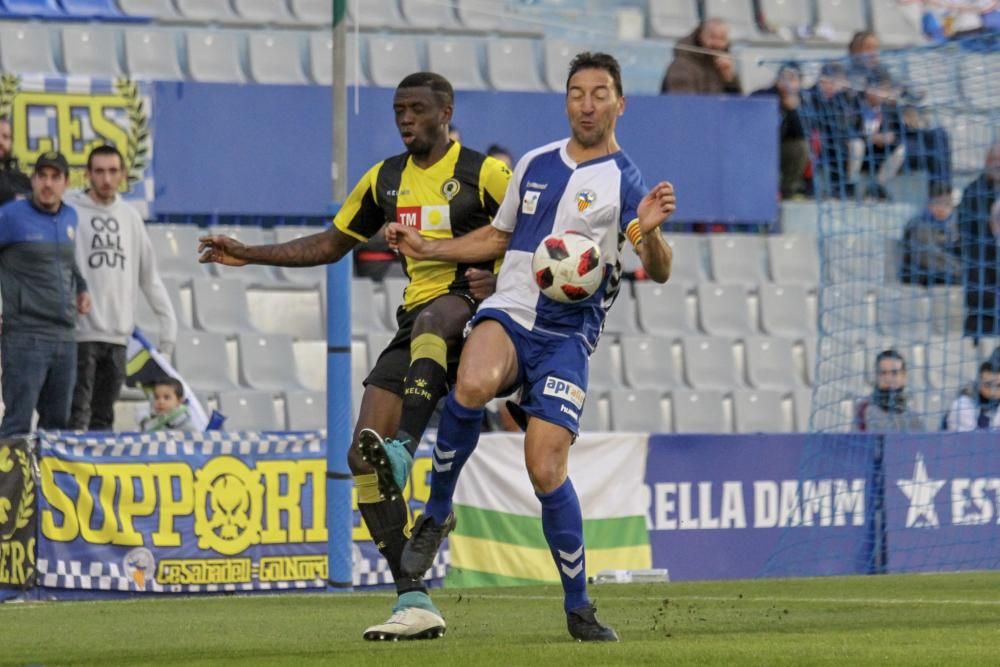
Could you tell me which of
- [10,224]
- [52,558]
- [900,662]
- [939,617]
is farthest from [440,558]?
[900,662]

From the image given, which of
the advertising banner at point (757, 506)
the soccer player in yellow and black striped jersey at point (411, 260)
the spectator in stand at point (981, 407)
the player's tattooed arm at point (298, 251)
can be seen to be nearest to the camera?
the soccer player in yellow and black striped jersey at point (411, 260)

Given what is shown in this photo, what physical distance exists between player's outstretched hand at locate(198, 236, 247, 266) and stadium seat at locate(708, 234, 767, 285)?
1030 centimetres

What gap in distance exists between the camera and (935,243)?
16.9 meters

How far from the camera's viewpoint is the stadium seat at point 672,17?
65.7 feet

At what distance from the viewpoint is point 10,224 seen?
41.9ft

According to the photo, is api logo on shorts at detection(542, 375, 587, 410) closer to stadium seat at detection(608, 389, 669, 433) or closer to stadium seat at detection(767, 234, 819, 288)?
stadium seat at detection(608, 389, 669, 433)

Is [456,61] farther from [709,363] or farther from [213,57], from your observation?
[709,363]

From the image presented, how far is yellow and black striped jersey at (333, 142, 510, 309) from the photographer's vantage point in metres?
8.16

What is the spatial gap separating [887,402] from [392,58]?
5.63 meters

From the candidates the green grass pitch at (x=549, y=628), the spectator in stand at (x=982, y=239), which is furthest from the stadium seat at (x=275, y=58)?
the green grass pitch at (x=549, y=628)

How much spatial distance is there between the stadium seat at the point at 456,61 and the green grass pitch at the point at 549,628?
7286mm

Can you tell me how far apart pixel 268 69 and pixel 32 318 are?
206 inches

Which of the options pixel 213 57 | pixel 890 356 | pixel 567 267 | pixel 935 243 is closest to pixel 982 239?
pixel 935 243

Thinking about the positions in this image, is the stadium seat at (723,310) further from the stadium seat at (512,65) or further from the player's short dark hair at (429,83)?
the player's short dark hair at (429,83)
